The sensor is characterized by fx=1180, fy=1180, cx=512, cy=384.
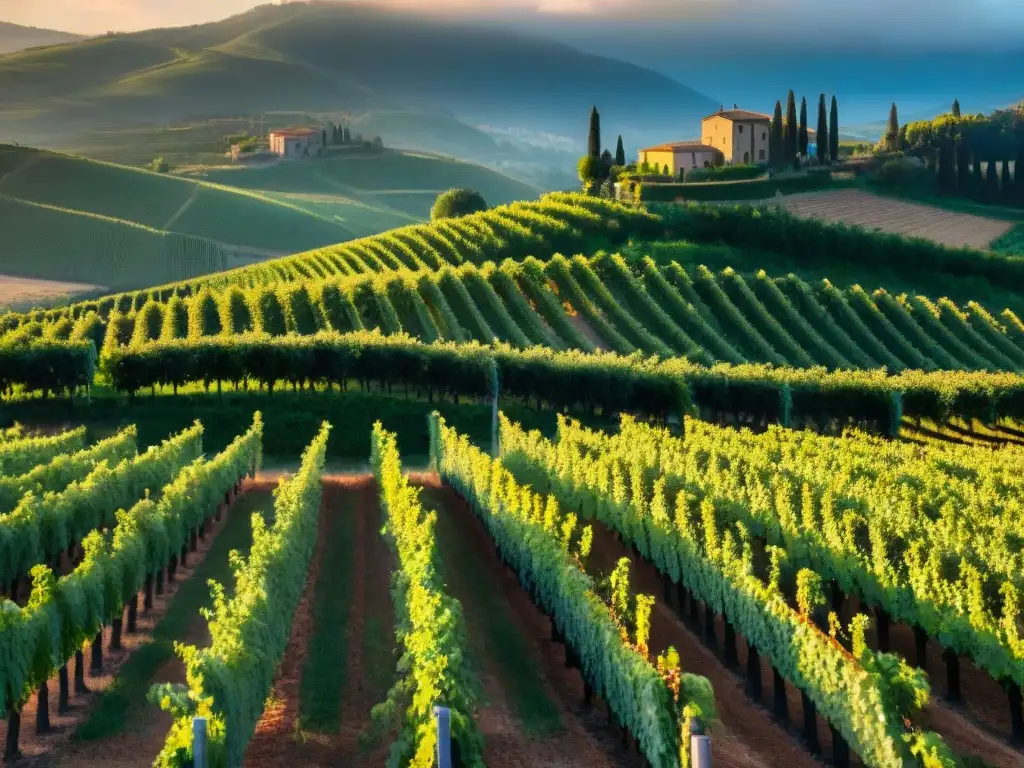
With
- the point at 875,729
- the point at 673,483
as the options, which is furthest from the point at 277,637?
the point at 673,483

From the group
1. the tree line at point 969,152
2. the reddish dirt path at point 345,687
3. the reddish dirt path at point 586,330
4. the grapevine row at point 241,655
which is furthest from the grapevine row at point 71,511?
the tree line at point 969,152

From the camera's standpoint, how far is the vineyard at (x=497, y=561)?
17656 mm

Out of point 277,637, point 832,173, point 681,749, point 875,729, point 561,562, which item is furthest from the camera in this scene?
point 832,173

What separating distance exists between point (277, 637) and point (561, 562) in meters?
5.29

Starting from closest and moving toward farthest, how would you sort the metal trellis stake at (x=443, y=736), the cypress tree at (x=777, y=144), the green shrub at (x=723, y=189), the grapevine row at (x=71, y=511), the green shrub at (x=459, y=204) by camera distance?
the metal trellis stake at (x=443, y=736), the grapevine row at (x=71, y=511), the green shrub at (x=723, y=189), the cypress tree at (x=777, y=144), the green shrub at (x=459, y=204)

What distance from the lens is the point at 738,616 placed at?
21.6 meters

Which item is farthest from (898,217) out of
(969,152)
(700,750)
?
(700,750)

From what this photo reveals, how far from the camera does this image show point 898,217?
11106cm

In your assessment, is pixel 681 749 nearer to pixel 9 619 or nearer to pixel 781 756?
pixel 781 756

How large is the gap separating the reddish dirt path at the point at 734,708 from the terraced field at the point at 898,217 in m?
81.5

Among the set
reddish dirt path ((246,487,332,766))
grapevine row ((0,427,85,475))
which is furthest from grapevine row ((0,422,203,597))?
reddish dirt path ((246,487,332,766))

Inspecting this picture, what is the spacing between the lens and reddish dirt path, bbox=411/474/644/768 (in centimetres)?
1800

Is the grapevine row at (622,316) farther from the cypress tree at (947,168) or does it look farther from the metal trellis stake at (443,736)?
the metal trellis stake at (443,736)

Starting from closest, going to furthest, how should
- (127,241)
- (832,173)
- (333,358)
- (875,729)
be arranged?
(875,729)
(333,358)
(832,173)
(127,241)
